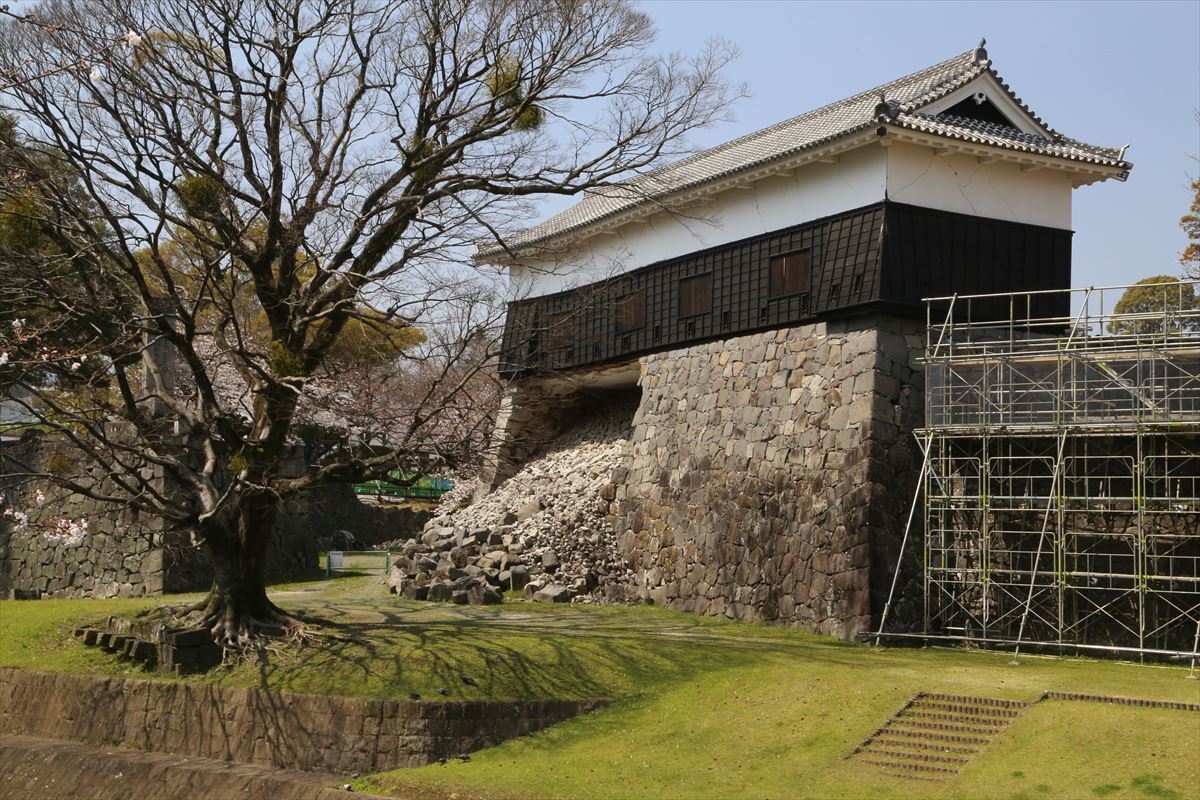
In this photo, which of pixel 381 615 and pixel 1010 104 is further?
pixel 1010 104

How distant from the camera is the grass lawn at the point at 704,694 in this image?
11.7 m

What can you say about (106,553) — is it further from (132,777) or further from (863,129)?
(863,129)

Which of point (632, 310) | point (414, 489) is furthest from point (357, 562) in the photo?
point (414, 489)

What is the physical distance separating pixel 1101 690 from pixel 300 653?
32.9ft

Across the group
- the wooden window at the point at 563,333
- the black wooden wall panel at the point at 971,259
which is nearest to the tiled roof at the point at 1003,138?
the black wooden wall panel at the point at 971,259

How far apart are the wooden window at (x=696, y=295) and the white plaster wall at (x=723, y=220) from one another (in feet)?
2.09

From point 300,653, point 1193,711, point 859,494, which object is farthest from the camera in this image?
point 859,494

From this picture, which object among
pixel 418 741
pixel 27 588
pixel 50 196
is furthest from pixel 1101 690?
pixel 27 588

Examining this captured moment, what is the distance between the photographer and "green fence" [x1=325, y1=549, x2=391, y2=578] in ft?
90.2

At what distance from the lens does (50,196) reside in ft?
55.1

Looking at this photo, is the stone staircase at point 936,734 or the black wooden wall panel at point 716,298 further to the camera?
the black wooden wall panel at point 716,298

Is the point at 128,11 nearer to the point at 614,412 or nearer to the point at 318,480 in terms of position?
the point at 318,480

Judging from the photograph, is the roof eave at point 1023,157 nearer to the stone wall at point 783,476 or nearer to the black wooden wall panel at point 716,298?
the black wooden wall panel at point 716,298

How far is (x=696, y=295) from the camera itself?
2452 cm
